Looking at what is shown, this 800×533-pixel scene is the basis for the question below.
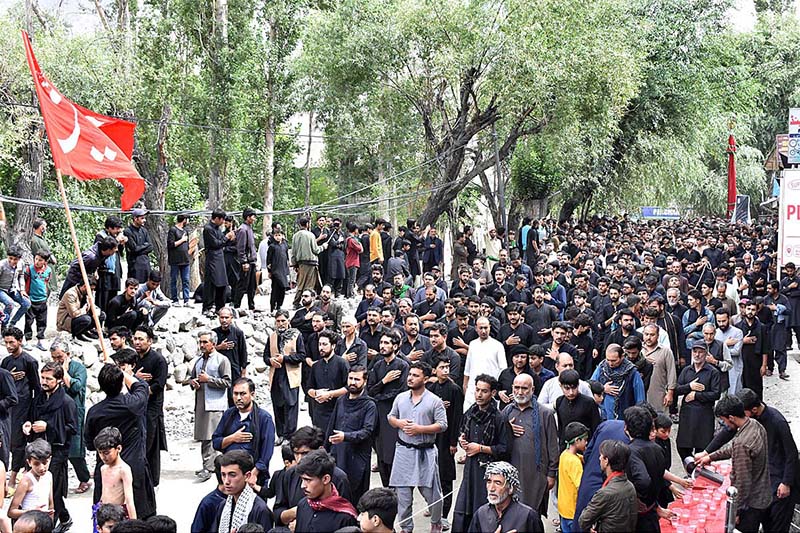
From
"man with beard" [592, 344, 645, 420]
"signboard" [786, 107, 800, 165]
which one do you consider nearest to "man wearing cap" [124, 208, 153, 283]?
"man with beard" [592, 344, 645, 420]

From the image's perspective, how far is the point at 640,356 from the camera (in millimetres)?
9648

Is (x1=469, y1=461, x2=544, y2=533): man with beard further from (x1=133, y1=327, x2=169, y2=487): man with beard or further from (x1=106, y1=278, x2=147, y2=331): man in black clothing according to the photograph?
(x1=106, y1=278, x2=147, y2=331): man in black clothing

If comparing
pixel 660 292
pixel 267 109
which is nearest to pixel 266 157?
pixel 267 109

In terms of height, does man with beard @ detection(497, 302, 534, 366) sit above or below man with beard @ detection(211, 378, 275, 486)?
above

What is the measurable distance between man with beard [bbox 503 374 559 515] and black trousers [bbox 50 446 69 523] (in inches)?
159

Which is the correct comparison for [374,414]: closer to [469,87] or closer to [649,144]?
[469,87]

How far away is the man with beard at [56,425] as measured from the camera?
28.7 feet

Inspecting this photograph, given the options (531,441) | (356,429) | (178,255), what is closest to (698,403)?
(531,441)

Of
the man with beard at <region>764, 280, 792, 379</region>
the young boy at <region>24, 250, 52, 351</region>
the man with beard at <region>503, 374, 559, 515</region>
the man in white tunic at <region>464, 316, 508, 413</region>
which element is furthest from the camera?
the man with beard at <region>764, 280, 792, 379</region>

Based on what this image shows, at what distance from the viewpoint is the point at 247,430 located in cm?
784

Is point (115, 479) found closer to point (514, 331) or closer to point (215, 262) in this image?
point (514, 331)

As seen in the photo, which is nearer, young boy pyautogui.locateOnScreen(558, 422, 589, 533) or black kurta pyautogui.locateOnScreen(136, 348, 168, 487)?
young boy pyautogui.locateOnScreen(558, 422, 589, 533)

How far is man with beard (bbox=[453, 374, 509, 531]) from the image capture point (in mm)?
7586

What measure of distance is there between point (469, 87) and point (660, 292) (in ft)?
36.4
